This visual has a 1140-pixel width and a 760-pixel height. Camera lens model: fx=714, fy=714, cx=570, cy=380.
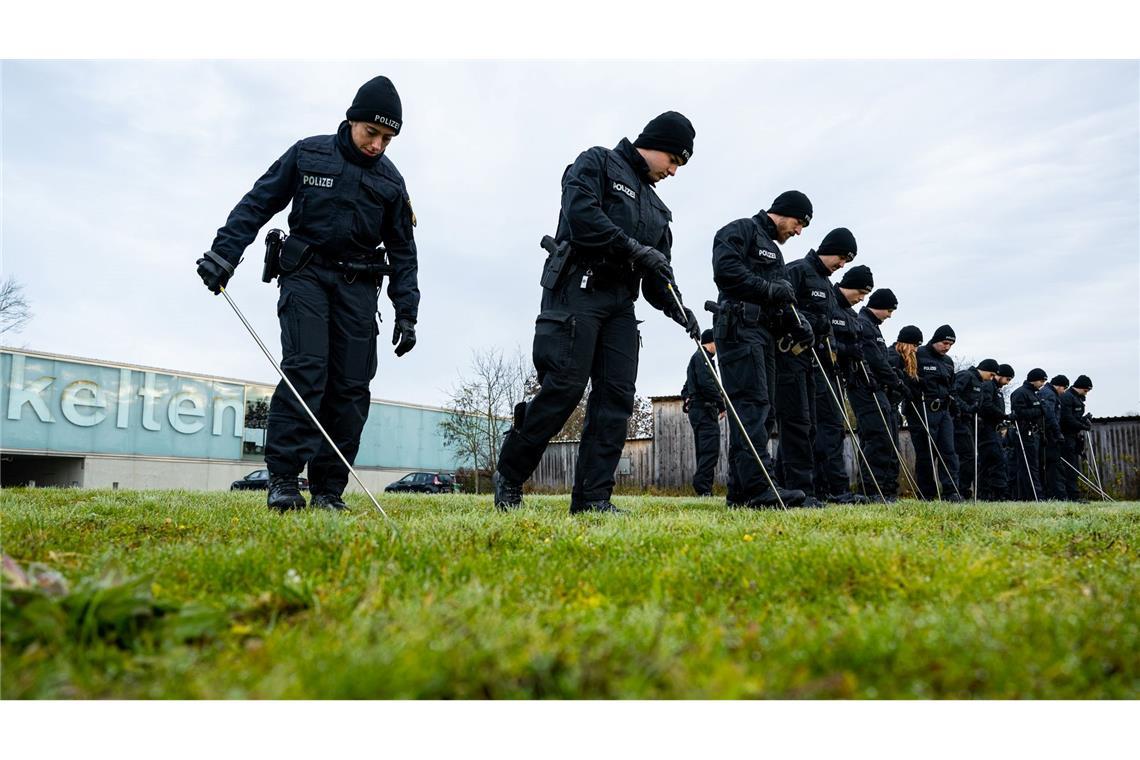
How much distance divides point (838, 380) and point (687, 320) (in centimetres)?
373

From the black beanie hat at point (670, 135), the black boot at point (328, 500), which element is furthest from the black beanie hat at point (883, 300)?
the black boot at point (328, 500)

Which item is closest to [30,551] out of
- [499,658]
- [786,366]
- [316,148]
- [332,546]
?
[332,546]

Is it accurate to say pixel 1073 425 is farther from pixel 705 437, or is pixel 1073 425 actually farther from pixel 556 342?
pixel 556 342

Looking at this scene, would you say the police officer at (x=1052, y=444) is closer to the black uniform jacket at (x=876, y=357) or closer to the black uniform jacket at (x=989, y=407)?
the black uniform jacket at (x=989, y=407)

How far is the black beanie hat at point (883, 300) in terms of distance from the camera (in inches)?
398

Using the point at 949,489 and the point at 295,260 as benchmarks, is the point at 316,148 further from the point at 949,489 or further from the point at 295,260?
the point at 949,489

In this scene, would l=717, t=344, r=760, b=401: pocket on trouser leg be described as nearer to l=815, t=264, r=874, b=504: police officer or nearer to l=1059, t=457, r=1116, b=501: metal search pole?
l=815, t=264, r=874, b=504: police officer

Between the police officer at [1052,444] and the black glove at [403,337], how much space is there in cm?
1355

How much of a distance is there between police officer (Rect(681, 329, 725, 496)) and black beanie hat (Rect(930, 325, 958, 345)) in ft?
11.9

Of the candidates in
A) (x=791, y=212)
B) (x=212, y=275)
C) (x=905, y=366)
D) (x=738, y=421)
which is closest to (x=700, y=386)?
(x=905, y=366)

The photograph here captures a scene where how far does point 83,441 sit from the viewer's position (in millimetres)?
30719

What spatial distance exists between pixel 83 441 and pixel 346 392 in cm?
3247

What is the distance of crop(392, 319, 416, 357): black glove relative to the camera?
17.0ft

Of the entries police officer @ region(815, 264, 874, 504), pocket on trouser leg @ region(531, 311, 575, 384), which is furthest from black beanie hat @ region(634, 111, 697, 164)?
police officer @ region(815, 264, 874, 504)
